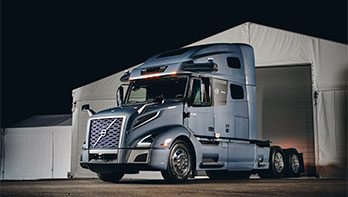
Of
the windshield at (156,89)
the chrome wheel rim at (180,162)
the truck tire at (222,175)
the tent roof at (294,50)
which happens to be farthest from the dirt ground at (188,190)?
the tent roof at (294,50)

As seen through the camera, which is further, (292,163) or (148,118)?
(292,163)

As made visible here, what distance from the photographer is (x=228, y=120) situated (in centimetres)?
1360

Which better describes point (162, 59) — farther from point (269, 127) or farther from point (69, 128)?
point (69, 128)

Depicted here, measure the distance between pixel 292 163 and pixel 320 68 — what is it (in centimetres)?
329

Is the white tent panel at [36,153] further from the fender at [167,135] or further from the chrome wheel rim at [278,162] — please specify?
the fender at [167,135]

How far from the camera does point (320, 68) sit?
1659cm

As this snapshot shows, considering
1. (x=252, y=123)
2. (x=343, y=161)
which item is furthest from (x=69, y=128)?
(x=343, y=161)

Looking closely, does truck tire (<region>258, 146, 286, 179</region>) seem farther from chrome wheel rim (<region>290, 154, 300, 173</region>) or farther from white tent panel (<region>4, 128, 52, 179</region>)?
white tent panel (<region>4, 128, 52, 179</region>)

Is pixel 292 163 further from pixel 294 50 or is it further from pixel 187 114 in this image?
pixel 187 114

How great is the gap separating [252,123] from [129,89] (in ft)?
12.3

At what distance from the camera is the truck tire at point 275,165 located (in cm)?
1538

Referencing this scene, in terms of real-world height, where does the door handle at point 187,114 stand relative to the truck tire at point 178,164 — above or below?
above

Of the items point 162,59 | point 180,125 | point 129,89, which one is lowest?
point 180,125

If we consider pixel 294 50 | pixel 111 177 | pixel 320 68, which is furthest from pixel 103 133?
pixel 320 68
